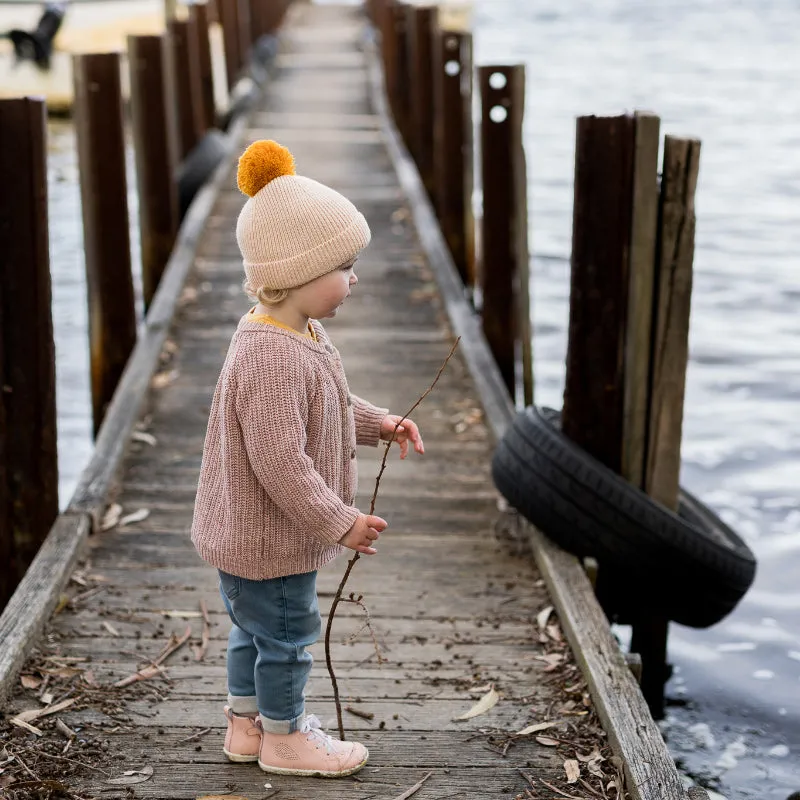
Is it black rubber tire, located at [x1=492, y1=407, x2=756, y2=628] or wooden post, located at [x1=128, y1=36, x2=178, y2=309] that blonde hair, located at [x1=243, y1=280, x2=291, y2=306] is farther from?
wooden post, located at [x1=128, y1=36, x2=178, y2=309]

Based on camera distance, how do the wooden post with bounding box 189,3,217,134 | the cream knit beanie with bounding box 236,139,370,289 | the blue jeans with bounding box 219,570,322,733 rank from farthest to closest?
the wooden post with bounding box 189,3,217,134
the blue jeans with bounding box 219,570,322,733
the cream knit beanie with bounding box 236,139,370,289

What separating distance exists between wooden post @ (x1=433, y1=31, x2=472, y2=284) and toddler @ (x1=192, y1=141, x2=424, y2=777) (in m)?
6.99

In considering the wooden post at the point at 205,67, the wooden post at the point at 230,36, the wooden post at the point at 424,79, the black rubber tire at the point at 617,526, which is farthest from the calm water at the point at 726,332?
the wooden post at the point at 230,36

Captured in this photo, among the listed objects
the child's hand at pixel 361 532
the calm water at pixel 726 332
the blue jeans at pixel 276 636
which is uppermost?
the child's hand at pixel 361 532

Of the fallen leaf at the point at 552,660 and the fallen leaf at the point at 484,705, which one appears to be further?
the fallen leaf at the point at 552,660

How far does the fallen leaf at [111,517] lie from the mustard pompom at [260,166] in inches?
87.9

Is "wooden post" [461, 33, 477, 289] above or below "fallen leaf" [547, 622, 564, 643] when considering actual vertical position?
above

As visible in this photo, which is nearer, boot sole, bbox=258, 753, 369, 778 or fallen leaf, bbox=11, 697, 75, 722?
boot sole, bbox=258, 753, 369, 778

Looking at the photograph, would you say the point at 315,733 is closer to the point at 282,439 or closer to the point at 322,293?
the point at 282,439

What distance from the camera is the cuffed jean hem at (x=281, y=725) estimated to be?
300cm

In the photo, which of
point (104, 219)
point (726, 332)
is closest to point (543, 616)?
point (104, 219)

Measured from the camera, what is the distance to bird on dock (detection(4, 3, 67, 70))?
74.3 ft

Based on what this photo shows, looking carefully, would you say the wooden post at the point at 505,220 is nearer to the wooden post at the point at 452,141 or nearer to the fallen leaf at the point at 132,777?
the wooden post at the point at 452,141

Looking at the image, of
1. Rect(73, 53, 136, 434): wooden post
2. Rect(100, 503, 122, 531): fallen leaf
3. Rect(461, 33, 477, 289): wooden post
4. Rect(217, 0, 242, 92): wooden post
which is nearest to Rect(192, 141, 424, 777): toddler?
Rect(100, 503, 122, 531): fallen leaf
